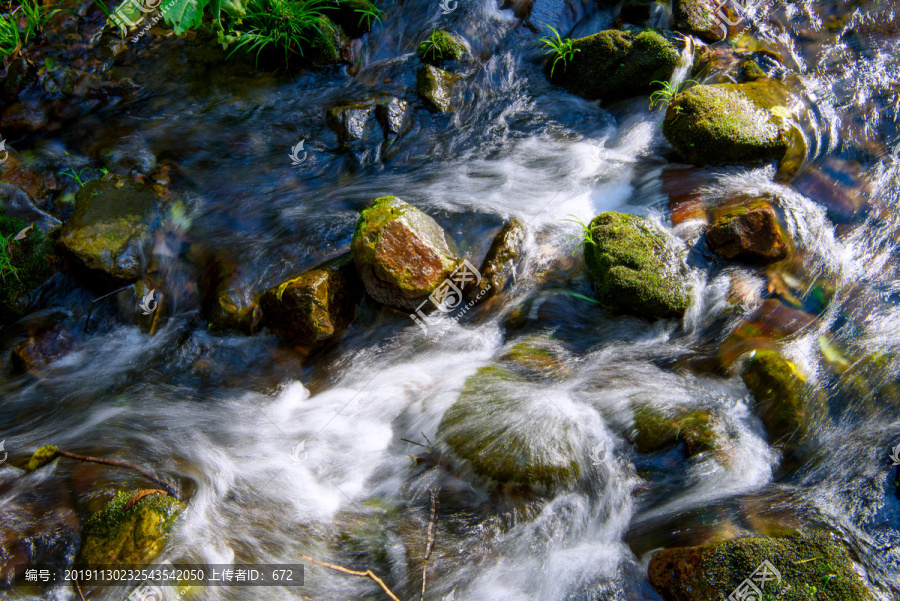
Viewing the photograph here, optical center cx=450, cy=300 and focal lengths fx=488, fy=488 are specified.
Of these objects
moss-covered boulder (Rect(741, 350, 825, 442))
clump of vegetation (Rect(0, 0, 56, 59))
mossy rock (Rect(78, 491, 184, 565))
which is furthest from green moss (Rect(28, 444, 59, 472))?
moss-covered boulder (Rect(741, 350, 825, 442))


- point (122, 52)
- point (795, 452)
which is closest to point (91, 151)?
point (122, 52)

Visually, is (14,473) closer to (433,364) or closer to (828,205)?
(433,364)

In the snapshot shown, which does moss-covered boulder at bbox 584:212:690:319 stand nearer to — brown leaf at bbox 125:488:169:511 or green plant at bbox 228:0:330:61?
brown leaf at bbox 125:488:169:511

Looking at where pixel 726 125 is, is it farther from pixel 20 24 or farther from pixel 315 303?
pixel 20 24

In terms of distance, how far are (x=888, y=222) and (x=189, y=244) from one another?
576 centimetres

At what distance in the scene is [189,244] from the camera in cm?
434

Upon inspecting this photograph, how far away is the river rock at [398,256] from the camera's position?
3.54 meters

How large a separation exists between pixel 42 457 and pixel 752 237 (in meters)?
5.28

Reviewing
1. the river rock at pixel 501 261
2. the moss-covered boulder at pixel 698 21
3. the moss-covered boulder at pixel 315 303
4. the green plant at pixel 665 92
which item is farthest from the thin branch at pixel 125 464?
the moss-covered boulder at pixel 698 21

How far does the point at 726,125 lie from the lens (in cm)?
418

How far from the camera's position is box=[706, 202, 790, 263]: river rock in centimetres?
367

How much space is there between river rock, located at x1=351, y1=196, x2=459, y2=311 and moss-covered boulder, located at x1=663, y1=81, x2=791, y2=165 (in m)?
2.41

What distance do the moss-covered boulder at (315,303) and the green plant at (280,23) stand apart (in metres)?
2.93

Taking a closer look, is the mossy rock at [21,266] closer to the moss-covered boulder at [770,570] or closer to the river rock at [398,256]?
the river rock at [398,256]
